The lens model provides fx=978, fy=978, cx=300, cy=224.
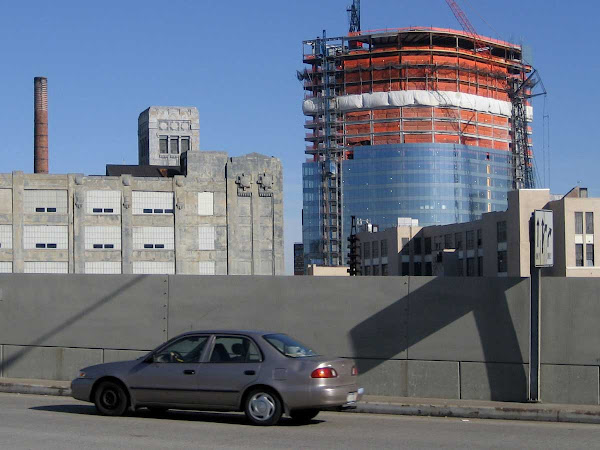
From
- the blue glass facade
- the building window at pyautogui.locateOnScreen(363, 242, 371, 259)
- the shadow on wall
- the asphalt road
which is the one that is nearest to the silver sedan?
the asphalt road

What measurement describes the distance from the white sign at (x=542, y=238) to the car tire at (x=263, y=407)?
539cm

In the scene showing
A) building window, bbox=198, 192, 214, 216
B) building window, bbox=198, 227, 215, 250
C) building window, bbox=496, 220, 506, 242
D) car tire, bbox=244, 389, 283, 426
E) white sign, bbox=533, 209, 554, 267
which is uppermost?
building window, bbox=198, 192, 214, 216

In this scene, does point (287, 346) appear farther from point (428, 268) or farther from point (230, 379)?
point (428, 268)

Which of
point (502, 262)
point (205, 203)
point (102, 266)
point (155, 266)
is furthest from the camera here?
point (502, 262)

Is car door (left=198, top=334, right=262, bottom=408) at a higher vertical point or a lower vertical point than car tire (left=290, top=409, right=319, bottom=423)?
higher

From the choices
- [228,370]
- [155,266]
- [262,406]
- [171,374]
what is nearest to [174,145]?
[155,266]

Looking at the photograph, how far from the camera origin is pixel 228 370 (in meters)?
15.3

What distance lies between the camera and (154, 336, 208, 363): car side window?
1570 cm

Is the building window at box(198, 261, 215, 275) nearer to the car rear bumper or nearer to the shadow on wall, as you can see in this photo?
the shadow on wall

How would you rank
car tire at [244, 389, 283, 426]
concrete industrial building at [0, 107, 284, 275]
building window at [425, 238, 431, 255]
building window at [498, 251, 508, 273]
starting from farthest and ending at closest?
building window at [425, 238, 431, 255] < building window at [498, 251, 508, 273] < concrete industrial building at [0, 107, 284, 275] < car tire at [244, 389, 283, 426]

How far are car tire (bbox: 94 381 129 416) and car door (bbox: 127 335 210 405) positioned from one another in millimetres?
306

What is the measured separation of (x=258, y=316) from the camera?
766 inches

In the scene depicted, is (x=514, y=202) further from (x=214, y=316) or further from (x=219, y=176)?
(x=214, y=316)

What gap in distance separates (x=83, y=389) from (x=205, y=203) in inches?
3396
